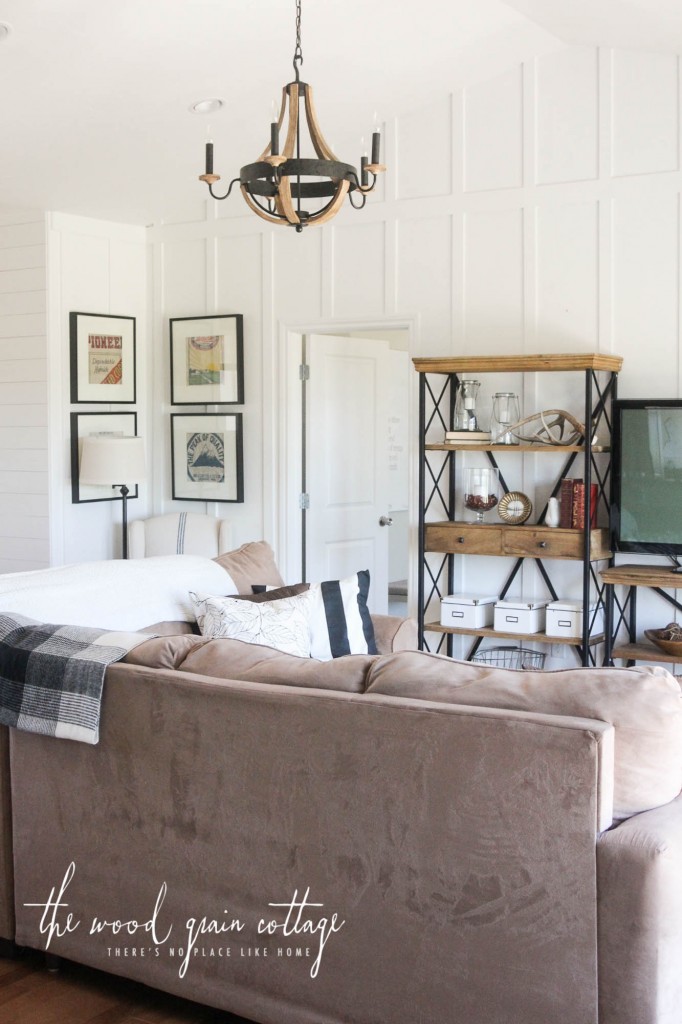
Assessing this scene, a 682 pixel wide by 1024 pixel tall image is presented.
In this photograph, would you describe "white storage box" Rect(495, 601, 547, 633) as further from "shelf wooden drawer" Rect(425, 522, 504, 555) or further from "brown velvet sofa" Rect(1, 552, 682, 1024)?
"brown velvet sofa" Rect(1, 552, 682, 1024)

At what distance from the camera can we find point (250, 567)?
13.5 ft

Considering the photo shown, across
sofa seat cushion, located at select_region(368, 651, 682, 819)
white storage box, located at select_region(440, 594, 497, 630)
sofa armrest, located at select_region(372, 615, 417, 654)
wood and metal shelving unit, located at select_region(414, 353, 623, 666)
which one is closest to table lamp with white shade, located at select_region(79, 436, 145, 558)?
wood and metal shelving unit, located at select_region(414, 353, 623, 666)

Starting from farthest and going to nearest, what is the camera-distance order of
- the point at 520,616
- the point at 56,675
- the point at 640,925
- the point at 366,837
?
the point at 520,616, the point at 56,675, the point at 366,837, the point at 640,925

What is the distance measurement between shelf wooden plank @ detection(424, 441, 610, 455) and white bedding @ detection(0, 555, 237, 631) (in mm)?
1990

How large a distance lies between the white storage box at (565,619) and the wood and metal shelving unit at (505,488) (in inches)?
1.7

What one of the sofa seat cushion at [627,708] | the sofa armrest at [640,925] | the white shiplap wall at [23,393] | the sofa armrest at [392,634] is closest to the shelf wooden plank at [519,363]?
the sofa armrest at [392,634]

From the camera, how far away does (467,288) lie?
582 centimetres

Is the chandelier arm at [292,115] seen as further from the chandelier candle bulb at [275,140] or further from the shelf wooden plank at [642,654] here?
the shelf wooden plank at [642,654]

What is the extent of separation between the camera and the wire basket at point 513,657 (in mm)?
5684

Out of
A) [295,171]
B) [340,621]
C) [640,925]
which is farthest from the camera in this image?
[340,621]

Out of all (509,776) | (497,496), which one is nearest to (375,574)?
(497,496)

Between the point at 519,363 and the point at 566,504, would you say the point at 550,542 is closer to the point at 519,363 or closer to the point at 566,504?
the point at 566,504

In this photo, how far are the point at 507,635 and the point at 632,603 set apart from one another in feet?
2.07

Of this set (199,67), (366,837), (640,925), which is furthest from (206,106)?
(640,925)
